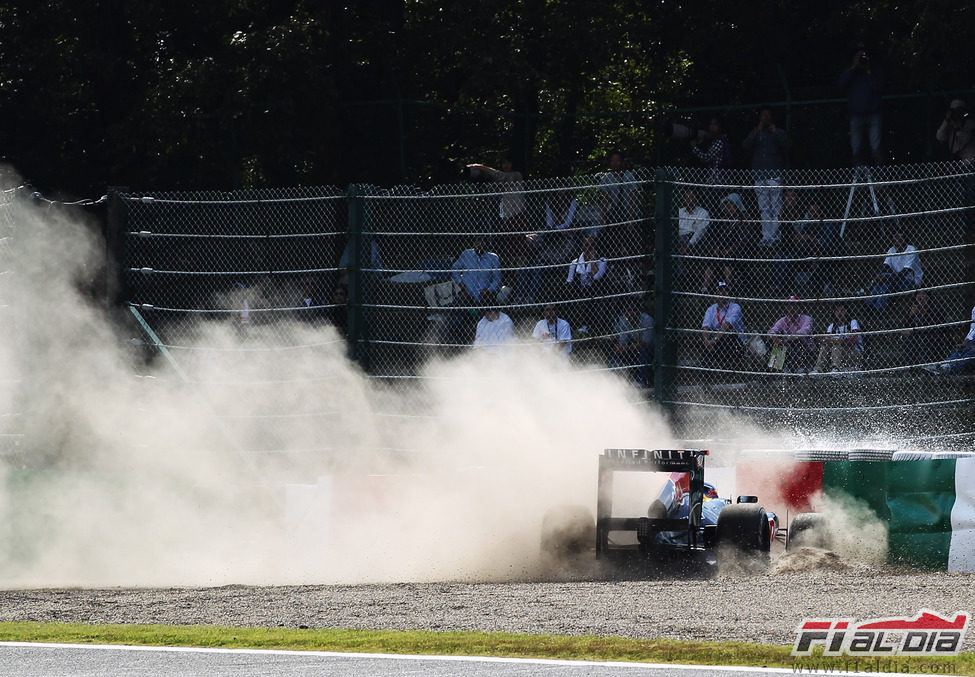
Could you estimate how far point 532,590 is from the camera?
10.3 metres

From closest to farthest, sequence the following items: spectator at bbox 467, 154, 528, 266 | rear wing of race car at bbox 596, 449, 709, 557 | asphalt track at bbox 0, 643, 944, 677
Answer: asphalt track at bbox 0, 643, 944, 677
rear wing of race car at bbox 596, 449, 709, 557
spectator at bbox 467, 154, 528, 266

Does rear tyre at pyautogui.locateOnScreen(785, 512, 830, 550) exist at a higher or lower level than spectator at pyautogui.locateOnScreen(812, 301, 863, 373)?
lower

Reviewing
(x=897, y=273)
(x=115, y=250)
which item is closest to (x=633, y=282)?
(x=897, y=273)

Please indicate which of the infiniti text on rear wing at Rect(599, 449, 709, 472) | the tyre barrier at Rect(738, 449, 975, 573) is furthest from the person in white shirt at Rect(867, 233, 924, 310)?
the infiniti text on rear wing at Rect(599, 449, 709, 472)

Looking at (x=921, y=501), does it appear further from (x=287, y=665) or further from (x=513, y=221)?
(x=287, y=665)

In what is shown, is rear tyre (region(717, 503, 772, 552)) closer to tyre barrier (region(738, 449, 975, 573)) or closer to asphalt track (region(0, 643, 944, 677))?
tyre barrier (region(738, 449, 975, 573))

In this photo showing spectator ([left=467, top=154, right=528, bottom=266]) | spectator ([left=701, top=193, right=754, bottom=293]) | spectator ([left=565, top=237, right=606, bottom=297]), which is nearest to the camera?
spectator ([left=701, top=193, right=754, bottom=293])

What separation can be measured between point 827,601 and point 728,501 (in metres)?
2.65

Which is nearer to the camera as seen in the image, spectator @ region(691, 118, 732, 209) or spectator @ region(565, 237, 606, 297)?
spectator @ region(565, 237, 606, 297)

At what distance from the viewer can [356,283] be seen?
45.7 ft

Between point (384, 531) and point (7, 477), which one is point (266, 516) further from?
point (7, 477)

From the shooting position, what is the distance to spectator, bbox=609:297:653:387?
43.9 feet

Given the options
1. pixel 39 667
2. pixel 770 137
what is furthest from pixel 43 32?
pixel 39 667

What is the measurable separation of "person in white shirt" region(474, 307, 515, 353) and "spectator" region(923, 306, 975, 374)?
3.72m
